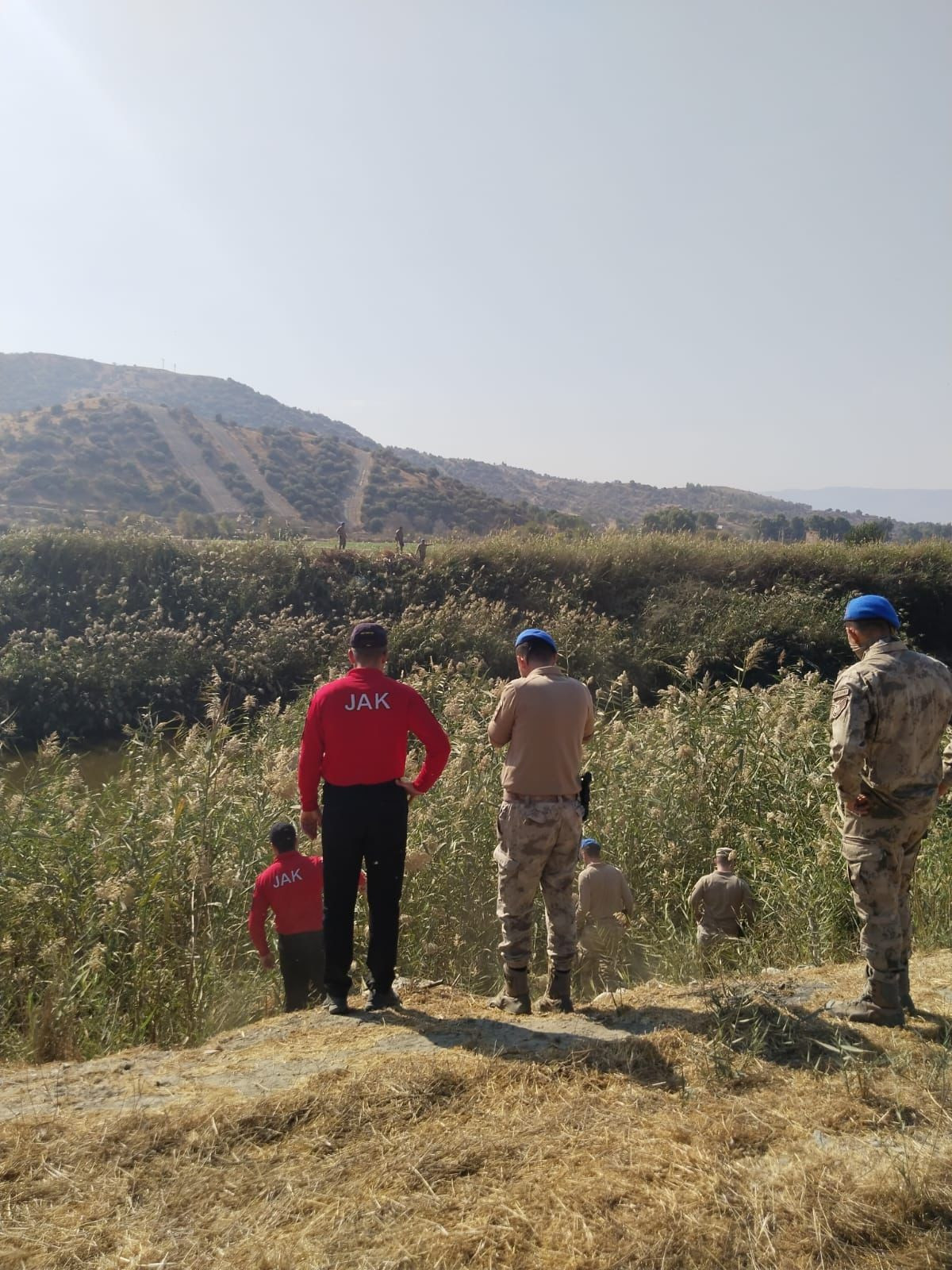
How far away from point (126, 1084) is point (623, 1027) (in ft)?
7.35

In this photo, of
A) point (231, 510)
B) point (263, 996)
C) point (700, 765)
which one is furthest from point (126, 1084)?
point (231, 510)

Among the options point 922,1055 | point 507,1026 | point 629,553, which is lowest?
point 507,1026

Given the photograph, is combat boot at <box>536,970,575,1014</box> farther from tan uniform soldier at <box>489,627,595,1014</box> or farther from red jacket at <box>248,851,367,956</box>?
red jacket at <box>248,851,367,956</box>

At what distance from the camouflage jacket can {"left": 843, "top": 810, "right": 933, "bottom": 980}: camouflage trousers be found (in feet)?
0.32

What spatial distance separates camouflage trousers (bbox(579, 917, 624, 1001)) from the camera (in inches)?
265

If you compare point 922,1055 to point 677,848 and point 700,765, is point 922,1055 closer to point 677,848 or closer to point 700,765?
point 677,848

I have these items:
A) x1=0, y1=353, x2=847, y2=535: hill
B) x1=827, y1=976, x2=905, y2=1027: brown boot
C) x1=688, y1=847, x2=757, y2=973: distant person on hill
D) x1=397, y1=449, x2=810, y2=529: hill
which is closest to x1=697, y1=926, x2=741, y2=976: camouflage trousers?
x1=688, y1=847, x2=757, y2=973: distant person on hill

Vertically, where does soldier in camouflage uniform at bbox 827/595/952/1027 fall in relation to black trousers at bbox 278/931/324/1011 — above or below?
above

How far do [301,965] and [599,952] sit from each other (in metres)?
2.24

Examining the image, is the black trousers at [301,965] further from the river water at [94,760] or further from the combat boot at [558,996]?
the river water at [94,760]

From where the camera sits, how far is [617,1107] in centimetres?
369

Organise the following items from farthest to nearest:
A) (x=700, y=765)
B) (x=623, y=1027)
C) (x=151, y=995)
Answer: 1. (x=700, y=765)
2. (x=151, y=995)
3. (x=623, y=1027)

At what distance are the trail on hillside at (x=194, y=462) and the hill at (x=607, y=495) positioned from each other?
3857 centimetres

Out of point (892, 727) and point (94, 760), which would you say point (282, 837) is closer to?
point (892, 727)
